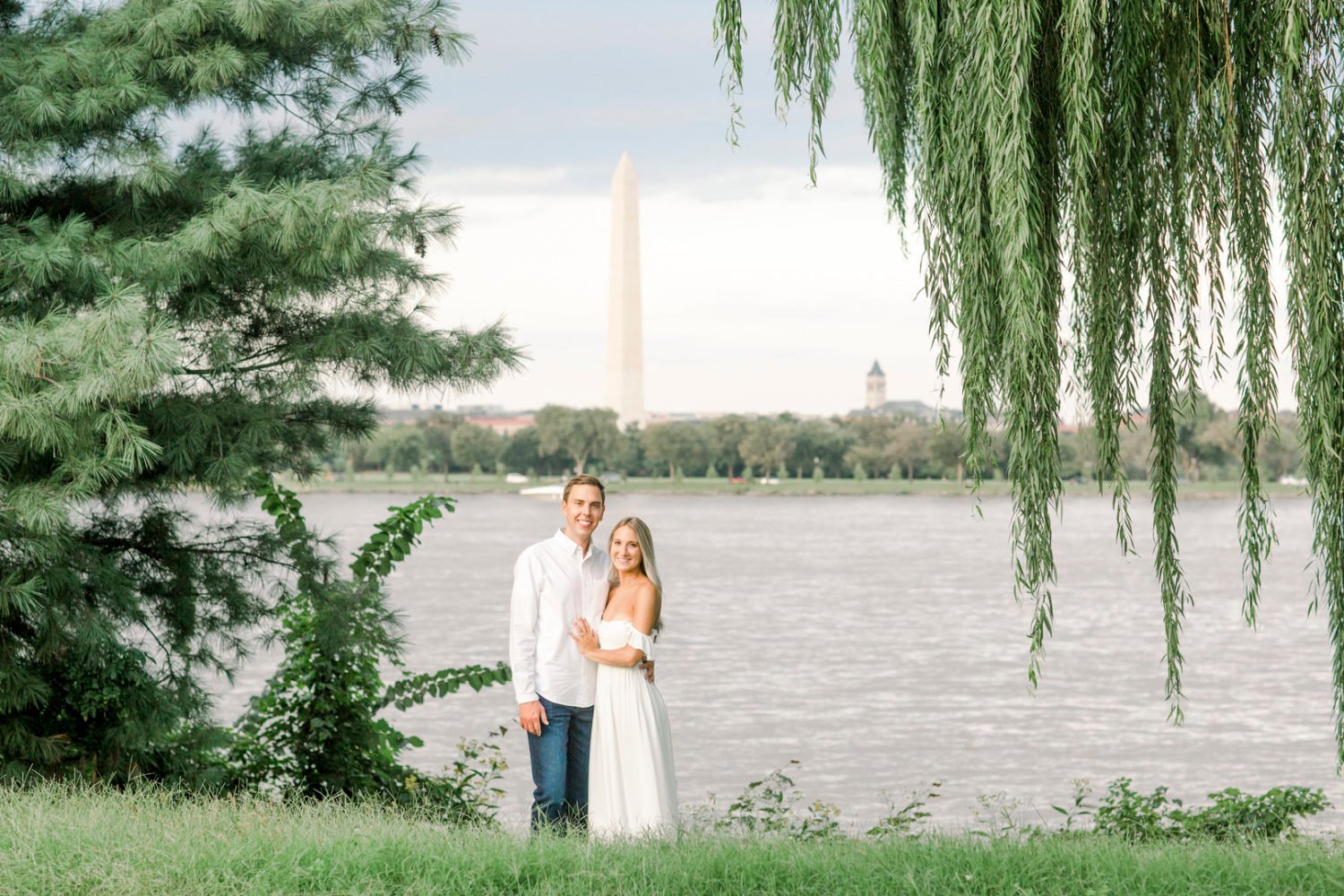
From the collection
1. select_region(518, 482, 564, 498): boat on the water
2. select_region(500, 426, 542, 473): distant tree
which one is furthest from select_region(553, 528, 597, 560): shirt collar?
select_region(518, 482, 564, 498): boat on the water

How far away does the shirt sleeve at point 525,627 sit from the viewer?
4883mm

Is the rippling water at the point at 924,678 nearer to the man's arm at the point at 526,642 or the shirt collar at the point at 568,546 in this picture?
the shirt collar at the point at 568,546

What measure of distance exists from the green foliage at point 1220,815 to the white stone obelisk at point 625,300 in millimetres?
54360

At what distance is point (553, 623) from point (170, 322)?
214 centimetres

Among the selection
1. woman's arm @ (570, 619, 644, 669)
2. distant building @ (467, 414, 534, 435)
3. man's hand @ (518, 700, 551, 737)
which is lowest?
man's hand @ (518, 700, 551, 737)

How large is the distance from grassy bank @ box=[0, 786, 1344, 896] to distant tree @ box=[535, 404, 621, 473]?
6796 cm

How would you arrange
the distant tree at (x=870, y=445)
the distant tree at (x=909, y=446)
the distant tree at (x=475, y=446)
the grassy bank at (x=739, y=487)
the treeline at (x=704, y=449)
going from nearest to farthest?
the treeline at (x=704, y=449) < the grassy bank at (x=739, y=487) < the distant tree at (x=475, y=446) < the distant tree at (x=909, y=446) < the distant tree at (x=870, y=445)

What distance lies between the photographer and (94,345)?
5090mm

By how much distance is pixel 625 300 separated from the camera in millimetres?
62031

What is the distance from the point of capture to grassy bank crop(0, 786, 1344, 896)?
3934 millimetres

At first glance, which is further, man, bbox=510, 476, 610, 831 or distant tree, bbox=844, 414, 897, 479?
distant tree, bbox=844, 414, 897, 479

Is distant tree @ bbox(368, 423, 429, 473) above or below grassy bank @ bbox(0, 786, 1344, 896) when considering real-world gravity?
above

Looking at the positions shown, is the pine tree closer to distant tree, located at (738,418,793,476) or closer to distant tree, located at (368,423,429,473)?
distant tree, located at (368,423,429,473)

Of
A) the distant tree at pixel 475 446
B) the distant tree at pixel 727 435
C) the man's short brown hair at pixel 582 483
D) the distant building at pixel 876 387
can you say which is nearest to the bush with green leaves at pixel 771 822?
the man's short brown hair at pixel 582 483
